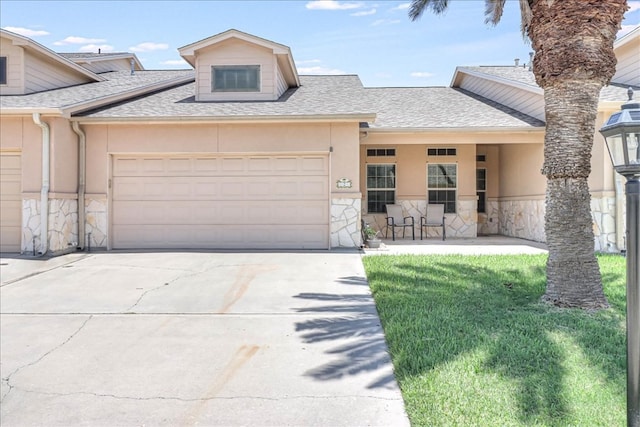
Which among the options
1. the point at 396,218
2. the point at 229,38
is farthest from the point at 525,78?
the point at 229,38

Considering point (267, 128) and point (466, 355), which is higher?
point (267, 128)

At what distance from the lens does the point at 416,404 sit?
3.46m

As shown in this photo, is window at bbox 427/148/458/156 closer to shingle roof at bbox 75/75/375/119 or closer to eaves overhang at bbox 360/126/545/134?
eaves overhang at bbox 360/126/545/134

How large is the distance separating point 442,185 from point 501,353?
456 inches

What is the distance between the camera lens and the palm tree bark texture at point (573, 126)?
5.88 metres

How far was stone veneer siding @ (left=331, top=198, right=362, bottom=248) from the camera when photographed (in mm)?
11570

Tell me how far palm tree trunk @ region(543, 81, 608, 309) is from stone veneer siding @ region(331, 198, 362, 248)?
5927mm

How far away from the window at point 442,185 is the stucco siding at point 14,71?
12.6 metres

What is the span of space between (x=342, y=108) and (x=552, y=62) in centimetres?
633

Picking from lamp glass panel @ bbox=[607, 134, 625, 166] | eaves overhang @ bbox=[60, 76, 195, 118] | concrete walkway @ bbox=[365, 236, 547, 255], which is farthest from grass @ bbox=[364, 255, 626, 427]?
eaves overhang @ bbox=[60, 76, 195, 118]

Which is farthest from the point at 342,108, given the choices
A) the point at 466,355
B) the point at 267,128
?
the point at 466,355

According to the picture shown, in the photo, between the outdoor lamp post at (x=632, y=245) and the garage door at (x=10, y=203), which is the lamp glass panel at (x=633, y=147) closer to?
the outdoor lamp post at (x=632, y=245)

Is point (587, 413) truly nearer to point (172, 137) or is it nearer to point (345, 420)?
point (345, 420)

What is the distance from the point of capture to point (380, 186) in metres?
15.4
